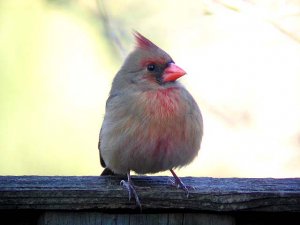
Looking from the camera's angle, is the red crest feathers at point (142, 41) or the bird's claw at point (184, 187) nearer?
the bird's claw at point (184, 187)

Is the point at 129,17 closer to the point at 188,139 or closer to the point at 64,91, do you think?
the point at 64,91

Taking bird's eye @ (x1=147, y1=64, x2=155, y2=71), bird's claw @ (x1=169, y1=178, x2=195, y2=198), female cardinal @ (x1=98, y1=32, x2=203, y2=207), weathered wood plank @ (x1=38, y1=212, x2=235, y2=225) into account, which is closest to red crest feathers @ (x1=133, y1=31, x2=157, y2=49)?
female cardinal @ (x1=98, y1=32, x2=203, y2=207)

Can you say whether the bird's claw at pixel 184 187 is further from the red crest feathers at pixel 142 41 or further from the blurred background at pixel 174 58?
the blurred background at pixel 174 58

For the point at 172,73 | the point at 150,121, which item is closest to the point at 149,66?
the point at 172,73

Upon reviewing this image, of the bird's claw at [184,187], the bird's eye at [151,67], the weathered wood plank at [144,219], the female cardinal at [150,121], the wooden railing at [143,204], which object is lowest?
the weathered wood plank at [144,219]

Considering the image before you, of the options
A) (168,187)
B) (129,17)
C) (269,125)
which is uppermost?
(129,17)

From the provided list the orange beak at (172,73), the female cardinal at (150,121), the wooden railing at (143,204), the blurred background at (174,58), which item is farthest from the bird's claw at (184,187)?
the blurred background at (174,58)

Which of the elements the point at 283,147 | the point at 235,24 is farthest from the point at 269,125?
the point at 235,24
